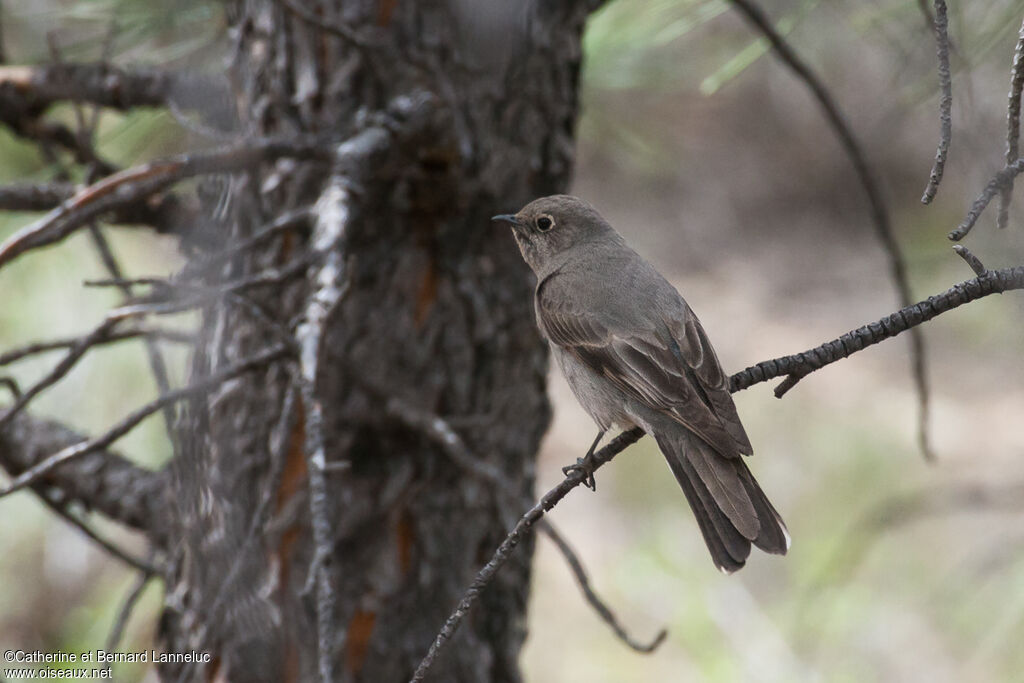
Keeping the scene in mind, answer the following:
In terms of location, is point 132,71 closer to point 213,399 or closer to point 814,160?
point 213,399

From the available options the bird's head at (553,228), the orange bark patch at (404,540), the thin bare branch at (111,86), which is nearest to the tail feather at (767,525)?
the orange bark patch at (404,540)

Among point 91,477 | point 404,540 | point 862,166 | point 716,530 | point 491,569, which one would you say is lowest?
point 491,569

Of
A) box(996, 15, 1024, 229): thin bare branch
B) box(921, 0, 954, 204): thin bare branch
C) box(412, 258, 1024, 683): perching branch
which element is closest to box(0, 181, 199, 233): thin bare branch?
box(412, 258, 1024, 683): perching branch

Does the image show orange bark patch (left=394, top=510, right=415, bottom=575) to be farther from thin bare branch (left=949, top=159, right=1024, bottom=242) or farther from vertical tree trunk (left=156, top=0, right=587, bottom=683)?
thin bare branch (left=949, top=159, right=1024, bottom=242)

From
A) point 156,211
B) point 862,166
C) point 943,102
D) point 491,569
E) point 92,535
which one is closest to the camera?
point 943,102

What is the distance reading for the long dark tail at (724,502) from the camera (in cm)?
274

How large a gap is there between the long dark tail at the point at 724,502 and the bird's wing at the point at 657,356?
0.23ft

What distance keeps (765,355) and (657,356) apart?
7954 mm

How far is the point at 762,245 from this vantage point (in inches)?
518

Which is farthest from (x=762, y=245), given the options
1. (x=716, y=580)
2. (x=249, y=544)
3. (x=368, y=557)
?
A: (x=249, y=544)

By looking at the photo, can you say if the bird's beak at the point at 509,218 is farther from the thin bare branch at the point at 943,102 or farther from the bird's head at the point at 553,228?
the thin bare branch at the point at 943,102

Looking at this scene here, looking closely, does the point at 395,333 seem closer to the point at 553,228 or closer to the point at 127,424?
the point at 553,228

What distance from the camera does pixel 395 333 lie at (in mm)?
3459

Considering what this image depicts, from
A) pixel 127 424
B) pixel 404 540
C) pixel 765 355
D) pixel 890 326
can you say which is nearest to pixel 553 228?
pixel 404 540
